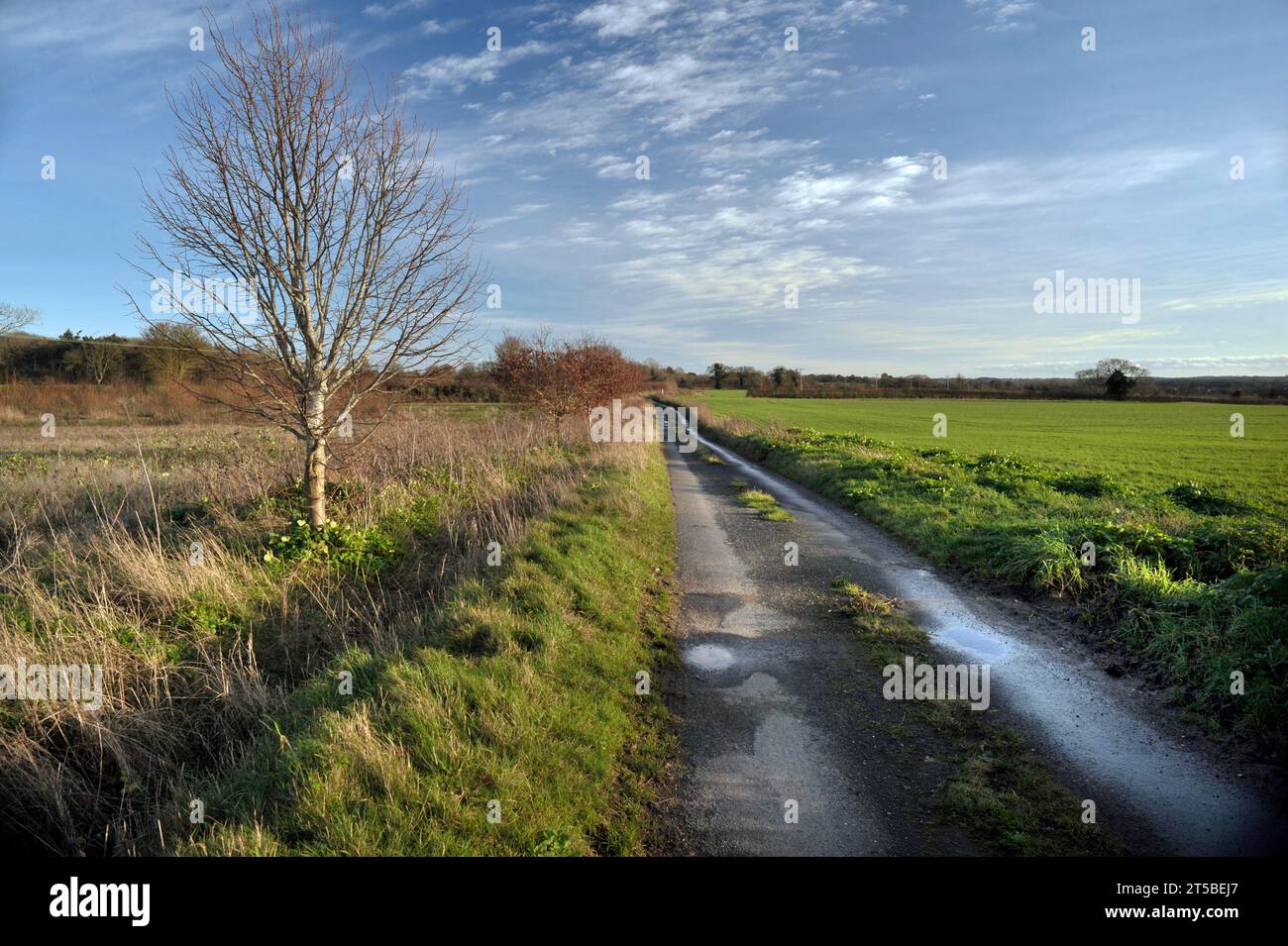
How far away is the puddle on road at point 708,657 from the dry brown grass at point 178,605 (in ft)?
9.65

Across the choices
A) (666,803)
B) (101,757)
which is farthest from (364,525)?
(666,803)

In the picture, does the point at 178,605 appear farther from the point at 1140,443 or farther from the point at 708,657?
the point at 1140,443

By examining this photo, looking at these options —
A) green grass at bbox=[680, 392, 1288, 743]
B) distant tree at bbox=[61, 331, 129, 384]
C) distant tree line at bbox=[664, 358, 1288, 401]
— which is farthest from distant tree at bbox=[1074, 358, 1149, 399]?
distant tree at bbox=[61, 331, 129, 384]

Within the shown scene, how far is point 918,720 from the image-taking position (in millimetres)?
5059

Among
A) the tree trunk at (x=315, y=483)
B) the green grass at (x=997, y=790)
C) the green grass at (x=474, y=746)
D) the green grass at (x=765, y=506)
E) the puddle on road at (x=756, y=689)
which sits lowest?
the green grass at (x=997, y=790)

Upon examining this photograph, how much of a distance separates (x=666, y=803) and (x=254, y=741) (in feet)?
10.1

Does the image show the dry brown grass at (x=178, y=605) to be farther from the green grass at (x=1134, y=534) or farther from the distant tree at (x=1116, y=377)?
the distant tree at (x=1116, y=377)

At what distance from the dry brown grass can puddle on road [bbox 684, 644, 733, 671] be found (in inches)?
116

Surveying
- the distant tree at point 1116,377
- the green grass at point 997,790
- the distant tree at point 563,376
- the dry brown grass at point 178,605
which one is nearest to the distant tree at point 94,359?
the distant tree at point 563,376

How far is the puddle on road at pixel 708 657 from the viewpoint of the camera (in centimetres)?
612

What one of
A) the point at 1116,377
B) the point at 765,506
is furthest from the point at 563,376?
the point at 1116,377

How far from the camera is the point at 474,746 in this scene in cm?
407

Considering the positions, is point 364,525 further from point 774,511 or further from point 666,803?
point 774,511

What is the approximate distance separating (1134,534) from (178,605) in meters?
12.2
